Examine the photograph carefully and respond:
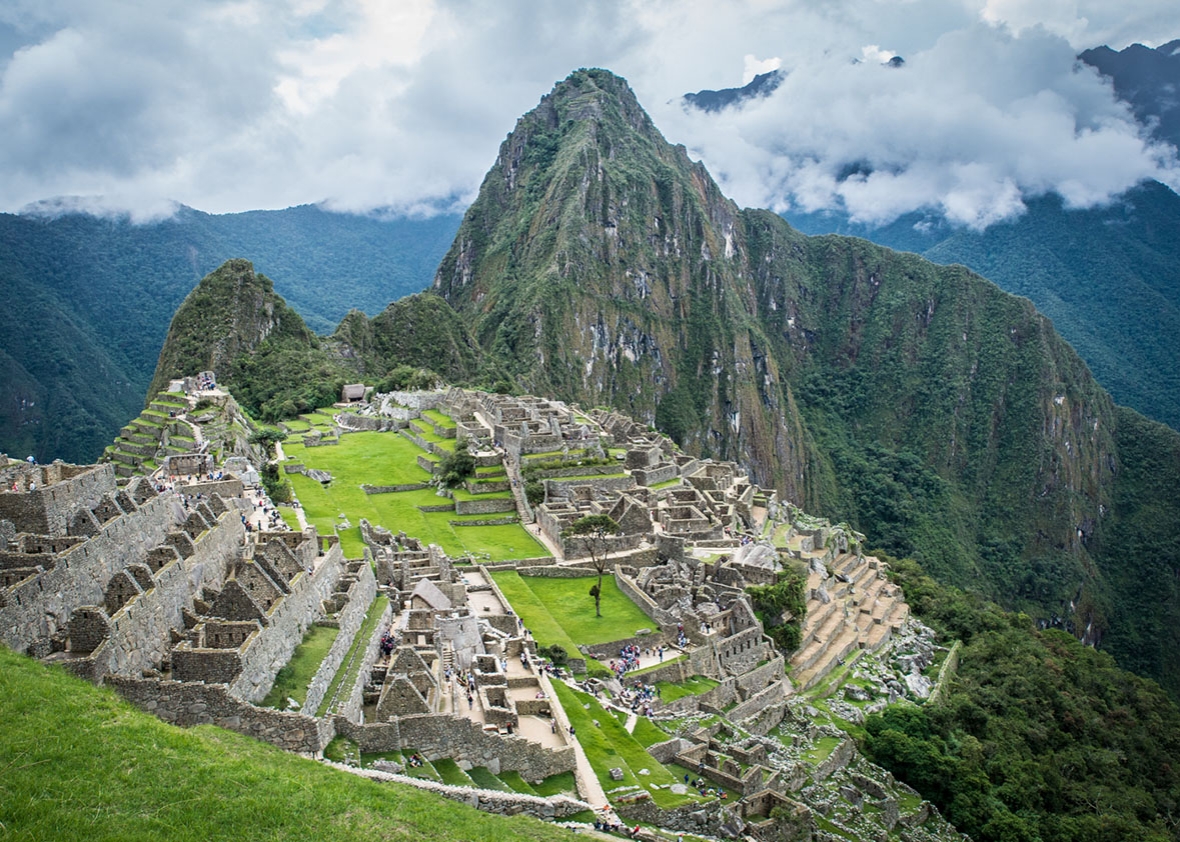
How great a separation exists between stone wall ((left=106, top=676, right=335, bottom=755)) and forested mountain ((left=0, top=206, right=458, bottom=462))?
52.0 m

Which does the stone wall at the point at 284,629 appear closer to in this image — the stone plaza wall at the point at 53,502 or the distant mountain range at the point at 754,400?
the stone plaza wall at the point at 53,502

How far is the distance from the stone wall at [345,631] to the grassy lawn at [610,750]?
18.4 feet

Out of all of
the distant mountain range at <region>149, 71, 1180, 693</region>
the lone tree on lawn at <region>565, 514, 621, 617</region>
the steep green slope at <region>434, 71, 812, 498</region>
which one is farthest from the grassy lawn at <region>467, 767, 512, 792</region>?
the steep green slope at <region>434, 71, 812, 498</region>

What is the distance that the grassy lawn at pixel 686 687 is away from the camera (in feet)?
93.7

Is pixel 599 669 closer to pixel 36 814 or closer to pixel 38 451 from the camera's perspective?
pixel 36 814

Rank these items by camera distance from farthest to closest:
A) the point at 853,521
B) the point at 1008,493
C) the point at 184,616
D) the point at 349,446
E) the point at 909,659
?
the point at 1008,493 → the point at 853,521 → the point at 349,446 → the point at 909,659 → the point at 184,616

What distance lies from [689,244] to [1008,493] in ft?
270

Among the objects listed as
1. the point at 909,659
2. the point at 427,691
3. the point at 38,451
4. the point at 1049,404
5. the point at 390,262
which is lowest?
the point at 909,659

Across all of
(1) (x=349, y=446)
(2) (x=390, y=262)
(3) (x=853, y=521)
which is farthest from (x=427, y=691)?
(2) (x=390, y=262)

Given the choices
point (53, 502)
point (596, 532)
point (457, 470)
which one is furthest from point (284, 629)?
point (457, 470)

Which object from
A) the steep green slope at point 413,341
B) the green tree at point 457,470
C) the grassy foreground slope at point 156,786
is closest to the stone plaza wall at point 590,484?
the green tree at point 457,470

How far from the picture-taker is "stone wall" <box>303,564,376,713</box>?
17.9 m

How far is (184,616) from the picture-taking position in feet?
60.3

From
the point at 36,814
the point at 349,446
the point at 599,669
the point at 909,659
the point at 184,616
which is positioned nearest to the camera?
the point at 36,814
